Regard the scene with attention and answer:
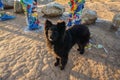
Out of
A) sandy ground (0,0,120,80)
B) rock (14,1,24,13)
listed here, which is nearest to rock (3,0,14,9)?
rock (14,1,24,13)

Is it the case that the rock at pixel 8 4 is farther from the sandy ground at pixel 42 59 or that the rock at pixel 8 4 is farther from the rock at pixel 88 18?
the rock at pixel 88 18

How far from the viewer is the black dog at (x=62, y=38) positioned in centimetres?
366

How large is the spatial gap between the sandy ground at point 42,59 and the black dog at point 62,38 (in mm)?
307

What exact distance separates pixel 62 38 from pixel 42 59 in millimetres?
1173

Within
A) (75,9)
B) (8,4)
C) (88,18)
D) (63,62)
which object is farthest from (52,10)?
(63,62)

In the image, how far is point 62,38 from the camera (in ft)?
12.8

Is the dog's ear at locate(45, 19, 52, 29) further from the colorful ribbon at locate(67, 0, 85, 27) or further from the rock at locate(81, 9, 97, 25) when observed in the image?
the rock at locate(81, 9, 97, 25)

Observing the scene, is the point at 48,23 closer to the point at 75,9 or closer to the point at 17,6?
the point at 75,9

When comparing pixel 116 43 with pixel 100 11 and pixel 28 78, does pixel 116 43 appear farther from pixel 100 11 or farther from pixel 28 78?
pixel 100 11

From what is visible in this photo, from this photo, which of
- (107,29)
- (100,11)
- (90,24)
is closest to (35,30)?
(90,24)

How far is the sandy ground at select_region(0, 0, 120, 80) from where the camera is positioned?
428 centimetres

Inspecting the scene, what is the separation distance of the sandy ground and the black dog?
31 centimetres

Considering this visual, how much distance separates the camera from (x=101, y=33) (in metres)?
6.71

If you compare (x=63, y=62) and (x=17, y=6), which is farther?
(x=17, y=6)
